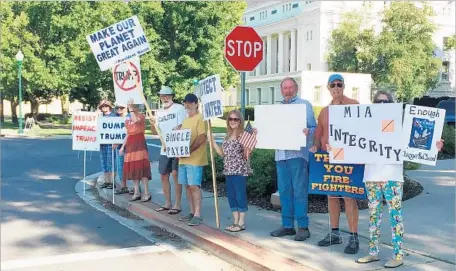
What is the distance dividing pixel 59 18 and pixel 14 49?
446 centimetres

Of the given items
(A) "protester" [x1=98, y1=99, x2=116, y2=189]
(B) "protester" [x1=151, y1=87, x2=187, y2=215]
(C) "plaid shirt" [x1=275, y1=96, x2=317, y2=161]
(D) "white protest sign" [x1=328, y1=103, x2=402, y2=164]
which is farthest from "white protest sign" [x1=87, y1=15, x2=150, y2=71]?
(D) "white protest sign" [x1=328, y1=103, x2=402, y2=164]

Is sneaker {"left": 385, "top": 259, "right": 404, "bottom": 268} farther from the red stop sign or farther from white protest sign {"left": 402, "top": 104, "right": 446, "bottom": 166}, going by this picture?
the red stop sign

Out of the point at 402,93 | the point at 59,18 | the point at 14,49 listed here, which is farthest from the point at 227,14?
the point at 402,93

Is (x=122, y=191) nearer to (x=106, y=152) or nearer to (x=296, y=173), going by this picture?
(x=106, y=152)

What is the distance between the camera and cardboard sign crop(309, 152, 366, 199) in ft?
18.9

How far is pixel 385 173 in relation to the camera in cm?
525

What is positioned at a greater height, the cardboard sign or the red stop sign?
the red stop sign

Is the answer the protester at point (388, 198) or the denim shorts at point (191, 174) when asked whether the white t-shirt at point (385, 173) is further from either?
the denim shorts at point (191, 174)

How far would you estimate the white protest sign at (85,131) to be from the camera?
33.3ft

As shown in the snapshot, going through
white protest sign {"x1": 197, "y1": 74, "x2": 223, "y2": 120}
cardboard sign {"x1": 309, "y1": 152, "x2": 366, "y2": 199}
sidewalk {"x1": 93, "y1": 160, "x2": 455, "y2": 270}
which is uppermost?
white protest sign {"x1": 197, "y1": 74, "x2": 223, "y2": 120}

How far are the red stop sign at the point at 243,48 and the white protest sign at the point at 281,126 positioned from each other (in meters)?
1.84

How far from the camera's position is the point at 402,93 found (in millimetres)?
55375

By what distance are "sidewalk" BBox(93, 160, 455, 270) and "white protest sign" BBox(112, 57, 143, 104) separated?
73.7 inches

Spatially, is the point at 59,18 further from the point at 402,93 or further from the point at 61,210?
the point at 402,93
